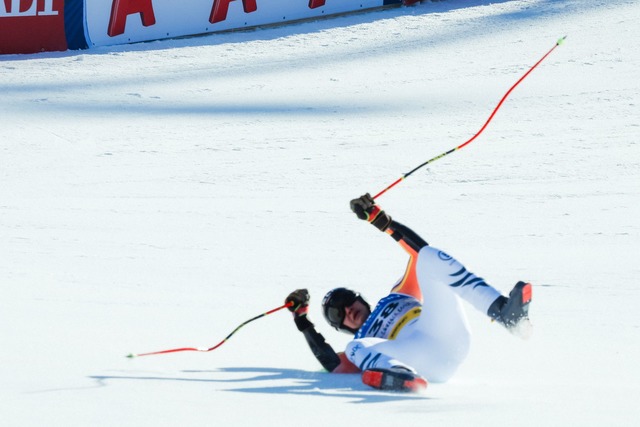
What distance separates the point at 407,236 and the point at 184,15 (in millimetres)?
8310

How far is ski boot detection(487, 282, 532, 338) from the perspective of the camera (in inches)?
137

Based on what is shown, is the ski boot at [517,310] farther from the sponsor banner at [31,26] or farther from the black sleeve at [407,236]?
the sponsor banner at [31,26]

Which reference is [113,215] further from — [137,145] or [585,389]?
[585,389]

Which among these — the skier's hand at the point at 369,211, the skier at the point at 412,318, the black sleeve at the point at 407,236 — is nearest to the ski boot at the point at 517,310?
the skier at the point at 412,318

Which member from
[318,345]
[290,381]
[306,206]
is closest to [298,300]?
[318,345]

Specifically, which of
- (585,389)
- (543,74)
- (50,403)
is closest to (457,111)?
(543,74)

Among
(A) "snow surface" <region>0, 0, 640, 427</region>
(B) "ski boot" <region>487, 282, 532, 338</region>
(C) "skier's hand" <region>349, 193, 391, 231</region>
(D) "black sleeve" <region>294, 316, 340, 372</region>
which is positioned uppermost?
(C) "skier's hand" <region>349, 193, 391, 231</region>

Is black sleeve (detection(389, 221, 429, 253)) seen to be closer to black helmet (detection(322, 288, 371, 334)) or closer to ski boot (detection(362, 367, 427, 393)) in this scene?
black helmet (detection(322, 288, 371, 334))

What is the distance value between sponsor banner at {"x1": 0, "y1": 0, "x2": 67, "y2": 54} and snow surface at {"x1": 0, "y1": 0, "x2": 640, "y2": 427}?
397 mm

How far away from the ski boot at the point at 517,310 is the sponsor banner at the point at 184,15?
341 inches

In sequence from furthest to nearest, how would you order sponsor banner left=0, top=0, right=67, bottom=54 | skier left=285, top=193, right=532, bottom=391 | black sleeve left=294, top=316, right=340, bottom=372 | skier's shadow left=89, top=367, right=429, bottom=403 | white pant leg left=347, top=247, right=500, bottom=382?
sponsor banner left=0, top=0, right=67, bottom=54 < black sleeve left=294, top=316, right=340, bottom=372 < white pant leg left=347, top=247, right=500, bottom=382 < skier left=285, top=193, right=532, bottom=391 < skier's shadow left=89, top=367, right=429, bottom=403

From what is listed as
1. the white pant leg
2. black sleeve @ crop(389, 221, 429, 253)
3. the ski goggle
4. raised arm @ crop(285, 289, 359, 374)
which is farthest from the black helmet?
black sleeve @ crop(389, 221, 429, 253)

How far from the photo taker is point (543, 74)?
33.5ft

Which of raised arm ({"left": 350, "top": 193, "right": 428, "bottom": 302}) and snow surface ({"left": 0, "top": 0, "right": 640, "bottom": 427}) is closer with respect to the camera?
snow surface ({"left": 0, "top": 0, "right": 640, "bottom": 427})
